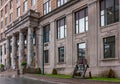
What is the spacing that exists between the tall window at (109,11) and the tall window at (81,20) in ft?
12.1

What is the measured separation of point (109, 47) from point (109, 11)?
4207 millimetres

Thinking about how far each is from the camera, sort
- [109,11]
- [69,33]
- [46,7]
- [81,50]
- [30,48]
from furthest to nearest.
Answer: [30,48], [46,7], [69,33], [81,50], [109,11]

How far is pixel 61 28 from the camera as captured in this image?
1591 inches

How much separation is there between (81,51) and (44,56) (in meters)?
12.3

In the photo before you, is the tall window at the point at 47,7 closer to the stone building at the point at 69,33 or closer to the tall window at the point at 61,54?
the stone building at the point at 69,33

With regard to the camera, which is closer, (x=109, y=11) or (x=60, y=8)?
(x=109, y=11)

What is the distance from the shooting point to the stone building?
28750 mm

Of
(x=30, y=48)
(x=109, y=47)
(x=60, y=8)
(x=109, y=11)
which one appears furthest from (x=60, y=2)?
(x=109, y=47)

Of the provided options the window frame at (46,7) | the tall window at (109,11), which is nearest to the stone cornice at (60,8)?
the window frame at (46,7)

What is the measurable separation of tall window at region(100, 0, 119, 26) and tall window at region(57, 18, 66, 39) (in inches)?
385

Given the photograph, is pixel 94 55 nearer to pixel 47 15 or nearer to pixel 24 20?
pixel 47 15

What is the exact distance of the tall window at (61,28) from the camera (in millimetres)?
39406

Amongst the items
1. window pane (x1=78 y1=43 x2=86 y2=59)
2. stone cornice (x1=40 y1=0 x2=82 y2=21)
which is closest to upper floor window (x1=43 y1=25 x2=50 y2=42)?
stone cornice (x1=40 y1=0 x2=82 y2=21)

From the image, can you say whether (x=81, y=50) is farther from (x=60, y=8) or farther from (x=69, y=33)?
(x=60, y=8)
